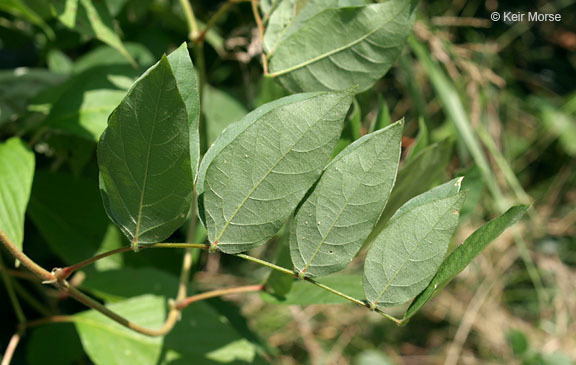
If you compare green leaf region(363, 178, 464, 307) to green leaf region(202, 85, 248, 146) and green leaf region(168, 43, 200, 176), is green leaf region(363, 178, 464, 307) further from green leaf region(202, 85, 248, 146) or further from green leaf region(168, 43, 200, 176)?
green leaf region(202, 85, 248, 146)

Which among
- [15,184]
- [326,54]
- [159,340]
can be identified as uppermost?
[326,54]

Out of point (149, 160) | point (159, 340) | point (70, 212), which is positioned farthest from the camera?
point (70, 212)

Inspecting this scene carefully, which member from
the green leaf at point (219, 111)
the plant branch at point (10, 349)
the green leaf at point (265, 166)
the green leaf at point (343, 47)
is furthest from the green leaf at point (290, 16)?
the plant branch at point (10, 349)

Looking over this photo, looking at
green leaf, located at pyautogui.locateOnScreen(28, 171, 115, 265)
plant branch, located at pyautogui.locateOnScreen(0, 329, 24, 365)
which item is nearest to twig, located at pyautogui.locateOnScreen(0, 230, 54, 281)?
plant branch, located at pyautogui.locateOnScreen(0, 329, 24, 365)

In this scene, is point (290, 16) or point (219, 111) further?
point (219, 111)

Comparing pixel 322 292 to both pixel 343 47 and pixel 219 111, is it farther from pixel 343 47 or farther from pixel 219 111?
pixel 219 111

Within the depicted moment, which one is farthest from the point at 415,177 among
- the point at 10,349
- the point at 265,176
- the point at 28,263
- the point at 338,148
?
the point at 10,349

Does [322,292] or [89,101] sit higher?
[89,101]

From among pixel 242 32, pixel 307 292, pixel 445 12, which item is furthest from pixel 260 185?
pixel 445 12
